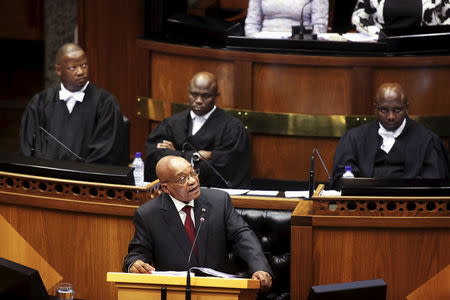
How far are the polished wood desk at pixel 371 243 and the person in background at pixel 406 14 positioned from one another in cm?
348

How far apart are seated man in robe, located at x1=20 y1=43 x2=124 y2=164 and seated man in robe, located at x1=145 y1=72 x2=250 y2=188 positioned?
0.34m

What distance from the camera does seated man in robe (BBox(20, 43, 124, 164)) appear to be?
307 inches

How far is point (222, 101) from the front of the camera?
29.7 ft

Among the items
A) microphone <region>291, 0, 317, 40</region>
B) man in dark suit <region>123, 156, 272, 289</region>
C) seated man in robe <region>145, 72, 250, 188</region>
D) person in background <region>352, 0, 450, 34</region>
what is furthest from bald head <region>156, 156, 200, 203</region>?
person in background <region>352, 0, 450, 34</region>

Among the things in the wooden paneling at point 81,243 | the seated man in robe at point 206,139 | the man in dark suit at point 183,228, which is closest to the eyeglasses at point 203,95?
the seated man in robe at point 206,139

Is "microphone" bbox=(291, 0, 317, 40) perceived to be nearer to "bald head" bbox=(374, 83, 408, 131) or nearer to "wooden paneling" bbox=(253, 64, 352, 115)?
"wooden paneling" bbox=(253, 64, 352, 115)

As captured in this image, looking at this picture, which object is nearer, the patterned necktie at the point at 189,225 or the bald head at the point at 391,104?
the patterned necktie at the point at 189,225

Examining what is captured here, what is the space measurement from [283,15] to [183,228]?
158 inches

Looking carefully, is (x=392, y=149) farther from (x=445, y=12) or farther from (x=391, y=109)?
(x=445, y=12)

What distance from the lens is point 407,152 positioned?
7.42m

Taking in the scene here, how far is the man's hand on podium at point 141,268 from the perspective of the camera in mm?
5352

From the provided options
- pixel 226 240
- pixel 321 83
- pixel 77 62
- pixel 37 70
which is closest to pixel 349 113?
pixel 321 83

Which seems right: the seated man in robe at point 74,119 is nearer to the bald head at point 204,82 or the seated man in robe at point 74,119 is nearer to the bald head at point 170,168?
the bald head at point 204,82

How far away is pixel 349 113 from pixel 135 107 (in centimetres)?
251
